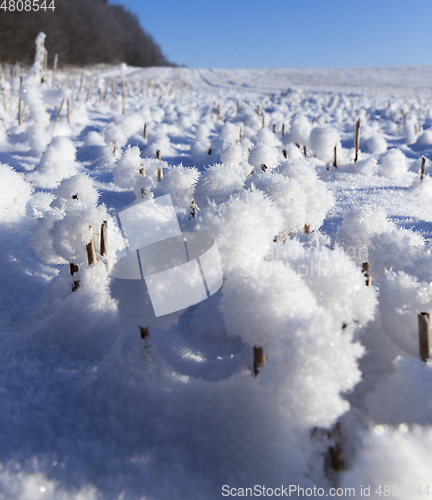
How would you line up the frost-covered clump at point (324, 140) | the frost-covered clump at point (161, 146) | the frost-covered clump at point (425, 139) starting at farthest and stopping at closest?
1. the frost-covered clump at point (425, 139)
2. the frost-covered clump at point (161, 146)
3. the frost-covered clump at point (324, 140)

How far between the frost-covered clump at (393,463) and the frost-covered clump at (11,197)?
1.59 m

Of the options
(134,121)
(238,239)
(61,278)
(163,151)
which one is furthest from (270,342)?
(134,121)

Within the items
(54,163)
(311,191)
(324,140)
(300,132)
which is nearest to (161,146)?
(54,163)

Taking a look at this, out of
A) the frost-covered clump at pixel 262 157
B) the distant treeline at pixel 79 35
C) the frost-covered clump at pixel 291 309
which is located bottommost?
the frost-covered clump at pixel 291 309

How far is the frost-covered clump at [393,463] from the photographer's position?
1.83ft

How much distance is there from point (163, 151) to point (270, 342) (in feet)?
9.79

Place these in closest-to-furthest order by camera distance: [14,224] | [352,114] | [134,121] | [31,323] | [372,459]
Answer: [372,459] → [31,323] → [14,224] → [134,121] → [352,114]

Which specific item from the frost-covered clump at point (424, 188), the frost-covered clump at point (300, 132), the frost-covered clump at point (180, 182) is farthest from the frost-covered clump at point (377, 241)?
the frost-covered clump at point (300, 132)

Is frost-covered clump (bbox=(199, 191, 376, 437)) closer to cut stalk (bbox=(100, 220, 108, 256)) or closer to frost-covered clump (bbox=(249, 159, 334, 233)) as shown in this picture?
frost-covered clump (bbox=(249, 159, 334, 233))

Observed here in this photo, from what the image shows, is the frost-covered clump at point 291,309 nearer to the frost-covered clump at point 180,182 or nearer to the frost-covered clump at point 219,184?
the frost-covered clump at point 219,184

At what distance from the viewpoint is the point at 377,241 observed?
3.69ft

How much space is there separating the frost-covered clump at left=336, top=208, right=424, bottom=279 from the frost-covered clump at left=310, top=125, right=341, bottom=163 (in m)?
1.65

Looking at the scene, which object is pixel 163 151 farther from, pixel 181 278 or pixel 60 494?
pixel 60 494

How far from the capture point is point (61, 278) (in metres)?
1.15
